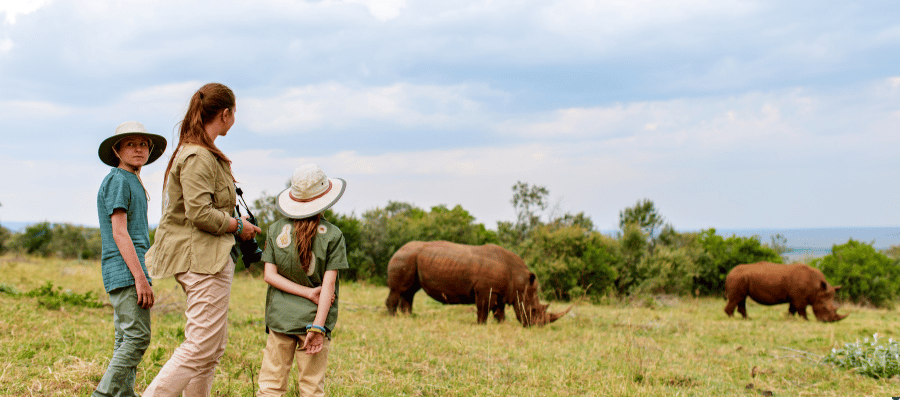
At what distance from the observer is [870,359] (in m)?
7.09

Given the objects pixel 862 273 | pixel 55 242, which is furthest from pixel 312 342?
pixel 55 242

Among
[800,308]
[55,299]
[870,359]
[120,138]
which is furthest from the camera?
[800,308]

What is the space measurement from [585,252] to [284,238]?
57.1 ft

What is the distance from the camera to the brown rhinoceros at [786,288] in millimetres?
15289

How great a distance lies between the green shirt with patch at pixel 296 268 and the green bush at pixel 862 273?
26.3 m

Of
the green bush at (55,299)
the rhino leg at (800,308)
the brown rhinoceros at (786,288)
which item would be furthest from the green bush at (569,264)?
→ the green bush at (55,299)

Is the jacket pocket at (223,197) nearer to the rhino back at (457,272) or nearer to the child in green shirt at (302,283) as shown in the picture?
the child in green shirt at (302,283)

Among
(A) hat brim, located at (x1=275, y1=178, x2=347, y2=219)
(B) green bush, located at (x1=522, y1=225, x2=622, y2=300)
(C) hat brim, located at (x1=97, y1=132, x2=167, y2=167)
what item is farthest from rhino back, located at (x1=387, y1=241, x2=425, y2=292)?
(B) green bush, located at (x1=522, y1=225, x2=622, y2=300)

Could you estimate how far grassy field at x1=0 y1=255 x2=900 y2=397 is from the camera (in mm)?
5387

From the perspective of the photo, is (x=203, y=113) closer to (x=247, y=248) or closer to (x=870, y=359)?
(x=247, y=248)

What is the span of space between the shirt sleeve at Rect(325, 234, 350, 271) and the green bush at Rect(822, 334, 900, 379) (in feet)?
20.9

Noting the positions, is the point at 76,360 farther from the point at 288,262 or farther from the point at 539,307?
the point at 539,307

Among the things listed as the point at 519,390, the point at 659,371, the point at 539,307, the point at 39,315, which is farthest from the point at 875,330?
the point at 39,315

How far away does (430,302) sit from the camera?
1550cm
